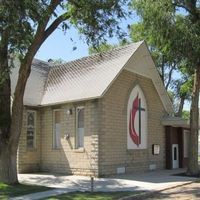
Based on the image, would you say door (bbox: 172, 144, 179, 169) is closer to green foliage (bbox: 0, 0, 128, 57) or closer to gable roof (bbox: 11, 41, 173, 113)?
gable roof (bbox: 11, 41, 173, 113)

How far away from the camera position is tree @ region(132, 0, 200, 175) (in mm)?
22562

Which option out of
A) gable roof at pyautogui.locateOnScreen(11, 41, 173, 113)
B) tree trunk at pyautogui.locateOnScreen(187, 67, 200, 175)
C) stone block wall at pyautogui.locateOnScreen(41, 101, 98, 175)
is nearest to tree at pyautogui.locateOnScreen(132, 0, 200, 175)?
tree trunk at pyautogui.locateOnScreen(187, 67, 200, 175)

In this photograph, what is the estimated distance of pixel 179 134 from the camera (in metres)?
30.2

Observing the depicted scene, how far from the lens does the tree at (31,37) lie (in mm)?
16469

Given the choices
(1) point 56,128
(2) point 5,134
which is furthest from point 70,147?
(2) point 5,134

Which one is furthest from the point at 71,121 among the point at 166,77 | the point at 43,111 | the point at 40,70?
the point at 166,77

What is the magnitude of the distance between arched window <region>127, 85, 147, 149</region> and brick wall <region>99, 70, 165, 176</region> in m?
0.32

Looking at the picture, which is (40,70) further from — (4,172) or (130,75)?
(4,172)

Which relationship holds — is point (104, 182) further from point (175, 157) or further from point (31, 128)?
point (175, 157)

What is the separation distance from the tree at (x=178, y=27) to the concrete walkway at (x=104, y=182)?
10.9 ft

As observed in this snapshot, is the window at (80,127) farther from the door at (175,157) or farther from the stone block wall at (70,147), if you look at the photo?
the door at (175,157)

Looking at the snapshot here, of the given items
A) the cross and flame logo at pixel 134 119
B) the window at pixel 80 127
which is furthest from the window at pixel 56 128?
the cross and flame logo at pixel 134 119

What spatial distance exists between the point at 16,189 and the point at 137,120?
9.97m

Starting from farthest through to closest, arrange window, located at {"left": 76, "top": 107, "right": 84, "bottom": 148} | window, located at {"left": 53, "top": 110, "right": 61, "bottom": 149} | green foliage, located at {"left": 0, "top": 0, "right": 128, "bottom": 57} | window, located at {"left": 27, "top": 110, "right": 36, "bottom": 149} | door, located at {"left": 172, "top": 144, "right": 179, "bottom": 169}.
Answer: door, located at {"left": 172, "top": 144, "right": 179, "bottom": 169}, window, located at {"left": 27, "top": 110, "right": 36, "bottom": 149}, window, located at {"left": 53, "top": 110, "right": 61, "bottom": 149}, window, located at {"left": 76, "top": 107, "right": 84, "bottom": 148}, green foliage, located at {"left": 0, "top": 0, "right": 128, "bottom": 57}
